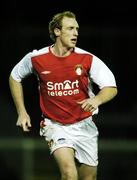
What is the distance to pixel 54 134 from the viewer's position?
6.93 meters

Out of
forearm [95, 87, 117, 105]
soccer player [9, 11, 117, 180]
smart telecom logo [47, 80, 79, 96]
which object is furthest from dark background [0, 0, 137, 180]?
forearm [95, 87, 117, 105]

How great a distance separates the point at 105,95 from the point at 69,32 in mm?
593

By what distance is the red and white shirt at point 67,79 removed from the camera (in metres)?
6.93

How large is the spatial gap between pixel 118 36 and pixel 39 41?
3.27ft

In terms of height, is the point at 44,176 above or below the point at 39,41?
below

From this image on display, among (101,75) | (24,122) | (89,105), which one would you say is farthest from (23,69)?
(89,105)

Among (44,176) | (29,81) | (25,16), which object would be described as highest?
(25,16)

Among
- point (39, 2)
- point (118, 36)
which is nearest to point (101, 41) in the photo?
point (118, 36)

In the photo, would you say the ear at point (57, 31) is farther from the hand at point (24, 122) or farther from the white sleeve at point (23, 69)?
the hand at point (24, 122)

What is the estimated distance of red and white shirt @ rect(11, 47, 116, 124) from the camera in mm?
6934

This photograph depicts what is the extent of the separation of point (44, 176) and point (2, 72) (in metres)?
1.51

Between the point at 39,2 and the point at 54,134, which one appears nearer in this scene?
the point at 54,134

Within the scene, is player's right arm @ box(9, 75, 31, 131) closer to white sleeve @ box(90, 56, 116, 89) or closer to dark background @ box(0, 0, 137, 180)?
white sleeve @ box(90, 56, 116, 89)

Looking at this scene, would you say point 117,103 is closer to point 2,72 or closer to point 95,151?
point 2,72
